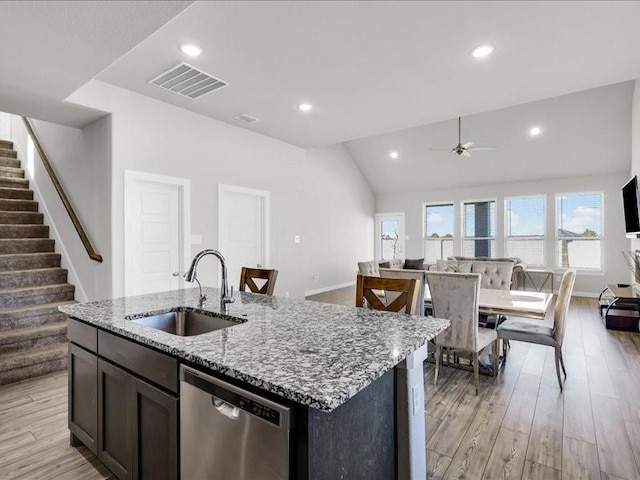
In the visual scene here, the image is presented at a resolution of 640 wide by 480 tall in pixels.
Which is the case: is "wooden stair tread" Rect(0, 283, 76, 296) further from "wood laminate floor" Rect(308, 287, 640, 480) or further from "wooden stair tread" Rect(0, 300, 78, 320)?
"wood laminate floor" Rect(308, 287, 640, 480)

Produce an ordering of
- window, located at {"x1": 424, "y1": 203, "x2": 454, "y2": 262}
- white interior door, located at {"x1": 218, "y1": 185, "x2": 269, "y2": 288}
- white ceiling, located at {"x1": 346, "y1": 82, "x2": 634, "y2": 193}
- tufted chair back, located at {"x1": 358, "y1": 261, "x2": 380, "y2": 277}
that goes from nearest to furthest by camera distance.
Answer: white interior door, located at {"x1": 218, "y1": 185, "x2": 269, "y2": 288} < tufted chair back, located at {"x1": 358, "y1": 261, "x2": 380, "y2": 277} < white ceiling, located at {"x1": 346, "y1": 82, "x2": 634, "y2": 193} < window, located at {"x1": 424, "y1": 203, "x2": 454, "y2": 262}

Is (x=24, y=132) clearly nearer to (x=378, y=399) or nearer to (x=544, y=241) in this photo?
(x=378, y=399)

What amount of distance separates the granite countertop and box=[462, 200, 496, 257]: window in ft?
25.4

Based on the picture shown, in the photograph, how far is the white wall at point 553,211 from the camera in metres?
7.17

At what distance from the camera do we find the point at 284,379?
102 centimetres

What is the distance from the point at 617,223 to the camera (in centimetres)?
718

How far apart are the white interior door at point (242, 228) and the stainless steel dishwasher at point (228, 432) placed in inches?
136

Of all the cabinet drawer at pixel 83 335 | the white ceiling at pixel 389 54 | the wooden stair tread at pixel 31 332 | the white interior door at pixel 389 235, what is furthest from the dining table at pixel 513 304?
the white interior door at pixel 389 235

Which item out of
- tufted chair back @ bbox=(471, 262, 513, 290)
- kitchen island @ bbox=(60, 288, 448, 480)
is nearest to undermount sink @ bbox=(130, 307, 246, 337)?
kitchen island @ bbox=(60, 288, 448, 480)

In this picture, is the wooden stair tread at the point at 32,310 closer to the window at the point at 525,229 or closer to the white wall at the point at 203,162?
the white wall at the point at 203,162

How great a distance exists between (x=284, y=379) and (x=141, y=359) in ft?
2.76

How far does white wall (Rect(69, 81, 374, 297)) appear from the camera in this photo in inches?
142

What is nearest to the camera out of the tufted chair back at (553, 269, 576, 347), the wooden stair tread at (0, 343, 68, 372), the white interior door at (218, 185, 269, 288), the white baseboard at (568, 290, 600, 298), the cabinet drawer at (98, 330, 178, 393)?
the cabinet drawer at (98, 330, 178, 393)

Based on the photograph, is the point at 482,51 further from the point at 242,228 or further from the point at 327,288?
the point at 327,288
